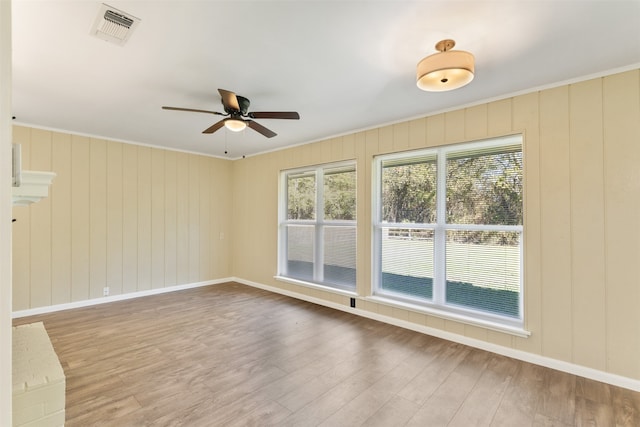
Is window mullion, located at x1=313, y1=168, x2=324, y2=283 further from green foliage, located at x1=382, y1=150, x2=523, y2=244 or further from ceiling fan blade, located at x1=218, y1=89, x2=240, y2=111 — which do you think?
ceiling fan blade, located at x1=218, y1=89, x2=240, y2=111

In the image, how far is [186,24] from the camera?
195cm

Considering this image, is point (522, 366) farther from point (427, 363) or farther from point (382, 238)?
point (382, 238)

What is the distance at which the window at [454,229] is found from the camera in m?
3.10

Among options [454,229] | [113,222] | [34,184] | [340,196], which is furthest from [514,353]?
[113,222]

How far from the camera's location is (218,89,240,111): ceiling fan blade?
246 centimetres

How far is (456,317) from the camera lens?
10.8ft

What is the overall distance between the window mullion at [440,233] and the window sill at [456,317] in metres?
0.17

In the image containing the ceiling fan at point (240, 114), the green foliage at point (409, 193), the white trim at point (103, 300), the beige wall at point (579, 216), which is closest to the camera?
the beige wall at point (579, 216)

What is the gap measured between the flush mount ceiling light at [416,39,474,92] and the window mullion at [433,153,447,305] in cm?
151

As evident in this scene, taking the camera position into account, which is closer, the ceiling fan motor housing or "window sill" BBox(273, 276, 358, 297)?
the ceiling fan motor housing

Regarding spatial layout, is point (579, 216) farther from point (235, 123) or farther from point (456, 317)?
point (235, 123)

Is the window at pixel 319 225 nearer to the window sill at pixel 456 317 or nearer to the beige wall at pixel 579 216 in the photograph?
the window sill at pixel 456 317

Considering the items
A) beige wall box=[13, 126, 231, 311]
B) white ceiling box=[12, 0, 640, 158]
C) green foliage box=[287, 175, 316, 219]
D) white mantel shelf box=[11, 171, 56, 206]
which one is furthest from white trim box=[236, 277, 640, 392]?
white mantel shelf box=[11, 171, 56, 206]

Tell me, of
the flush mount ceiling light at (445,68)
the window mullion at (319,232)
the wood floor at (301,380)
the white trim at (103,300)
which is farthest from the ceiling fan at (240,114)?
the white trim at (103,300)
